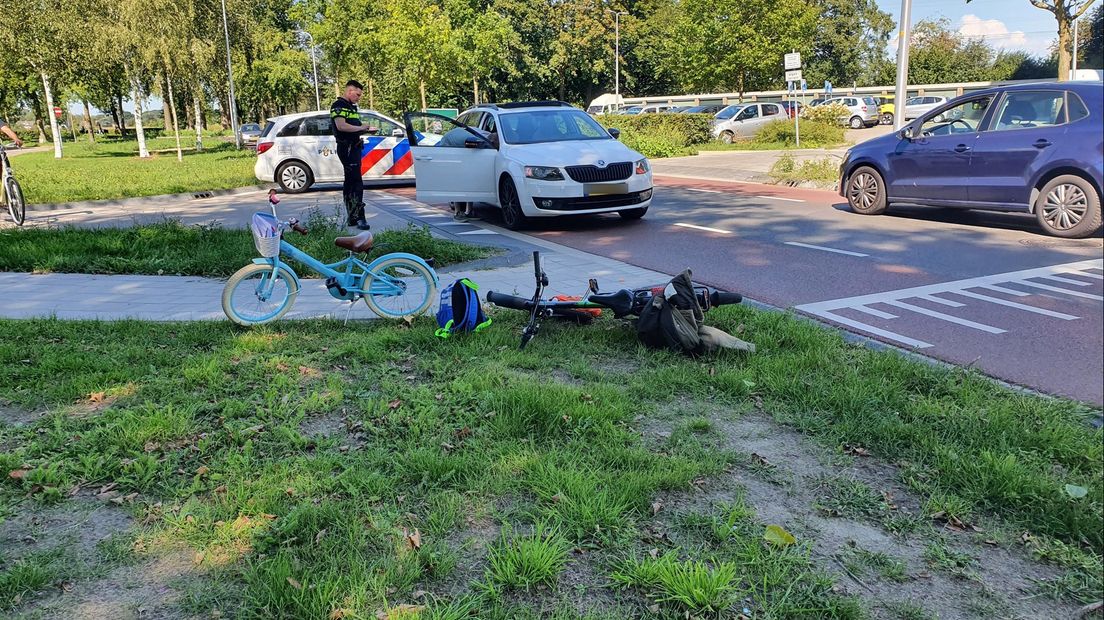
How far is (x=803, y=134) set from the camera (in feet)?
98.0

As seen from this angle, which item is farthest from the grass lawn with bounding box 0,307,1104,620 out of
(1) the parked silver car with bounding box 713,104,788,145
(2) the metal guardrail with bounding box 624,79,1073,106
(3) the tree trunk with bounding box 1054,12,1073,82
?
(1) the parked silver car with bounding box 713,104,788,145

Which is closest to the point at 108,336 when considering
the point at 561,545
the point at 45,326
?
the point at 45,326

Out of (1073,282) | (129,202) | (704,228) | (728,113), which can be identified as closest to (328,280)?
(1073,282)

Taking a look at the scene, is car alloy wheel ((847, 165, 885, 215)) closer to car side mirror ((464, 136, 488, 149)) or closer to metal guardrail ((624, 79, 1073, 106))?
metal guardrail ((624, 79, 1073, 106))

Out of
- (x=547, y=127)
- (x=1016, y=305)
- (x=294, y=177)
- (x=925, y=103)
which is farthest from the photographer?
(x=294, y=177)

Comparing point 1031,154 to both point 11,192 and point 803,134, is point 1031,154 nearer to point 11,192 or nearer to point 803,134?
point 11,192

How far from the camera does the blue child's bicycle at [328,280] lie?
604 centimetres

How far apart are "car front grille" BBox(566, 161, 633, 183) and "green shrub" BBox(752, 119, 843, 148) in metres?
19.6

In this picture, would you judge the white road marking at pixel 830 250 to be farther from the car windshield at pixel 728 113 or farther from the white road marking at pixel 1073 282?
the car windshield at pixel 728 113

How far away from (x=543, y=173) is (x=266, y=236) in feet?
18.5

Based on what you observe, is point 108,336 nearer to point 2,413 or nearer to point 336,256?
point 2,413

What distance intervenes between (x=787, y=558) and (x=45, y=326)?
5852 millimetres

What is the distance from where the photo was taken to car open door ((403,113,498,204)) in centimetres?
1189

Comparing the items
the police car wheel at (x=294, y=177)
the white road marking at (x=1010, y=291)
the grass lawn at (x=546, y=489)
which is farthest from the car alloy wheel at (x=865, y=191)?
the police car wheel at (x=294, y=177)
